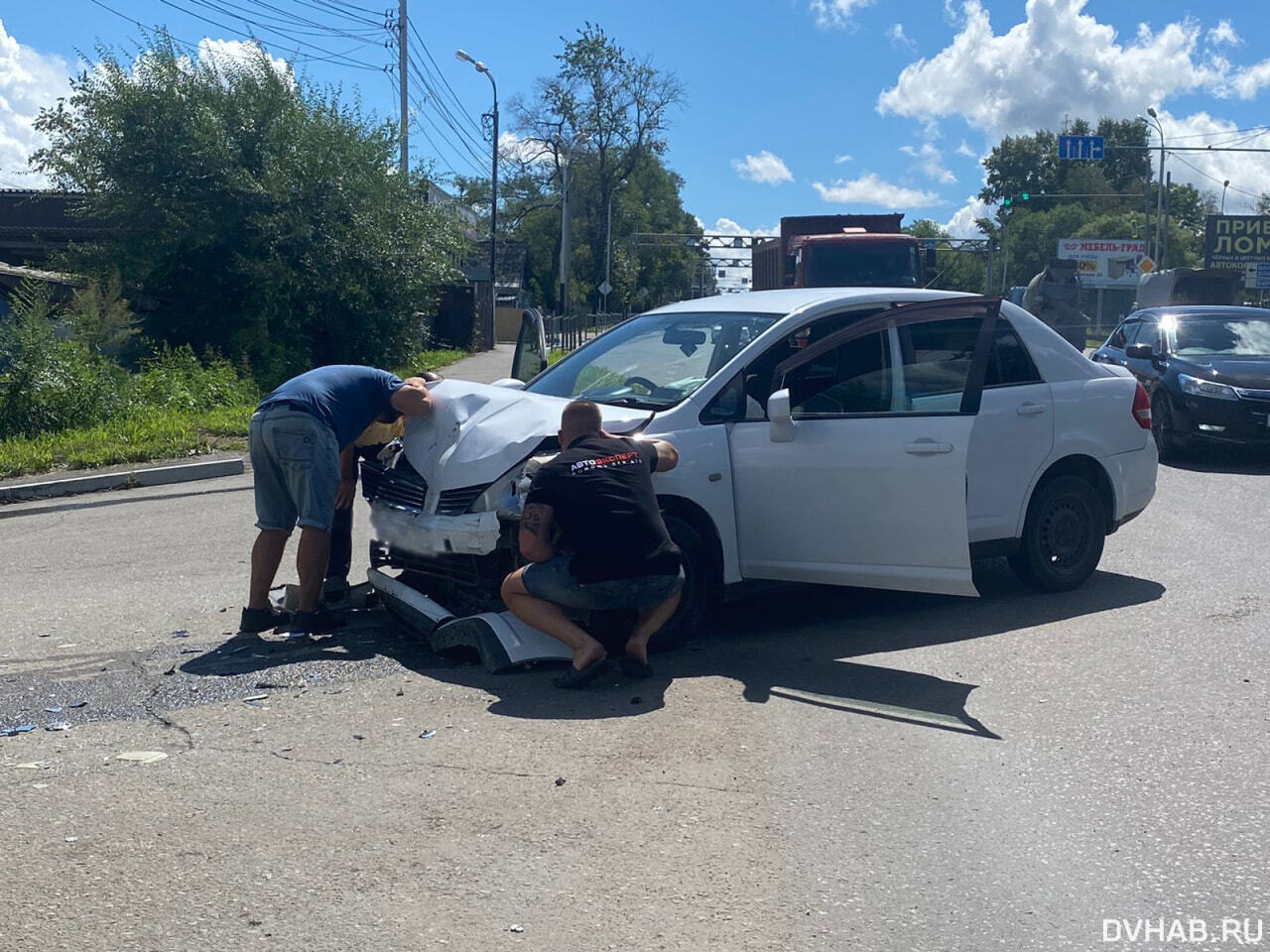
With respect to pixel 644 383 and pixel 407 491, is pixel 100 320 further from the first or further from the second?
pixel 644 383

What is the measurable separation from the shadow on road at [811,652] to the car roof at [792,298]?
1599mm

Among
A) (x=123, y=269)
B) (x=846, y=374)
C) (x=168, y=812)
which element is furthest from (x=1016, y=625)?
(x=123, y=269)

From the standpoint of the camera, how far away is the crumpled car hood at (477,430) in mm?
6254

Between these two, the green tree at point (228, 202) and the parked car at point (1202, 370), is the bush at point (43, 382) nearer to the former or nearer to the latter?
the green tree at point (228, 202)

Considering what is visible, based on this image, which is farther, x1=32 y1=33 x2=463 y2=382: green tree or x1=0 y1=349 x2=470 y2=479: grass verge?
x1=32 y1=33 x2=463 y2=382: green tree

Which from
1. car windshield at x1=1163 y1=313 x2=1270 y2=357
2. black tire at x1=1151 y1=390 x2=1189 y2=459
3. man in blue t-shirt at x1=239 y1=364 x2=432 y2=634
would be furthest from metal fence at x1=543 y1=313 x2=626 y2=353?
man in blue t-shirt at x1=239 y1=364 x2=432 y2=634

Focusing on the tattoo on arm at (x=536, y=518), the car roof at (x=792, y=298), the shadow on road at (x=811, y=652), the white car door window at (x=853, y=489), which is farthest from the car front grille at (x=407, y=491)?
the car roof at (x=792, y=298)

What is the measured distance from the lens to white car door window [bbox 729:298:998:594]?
6.44 metres

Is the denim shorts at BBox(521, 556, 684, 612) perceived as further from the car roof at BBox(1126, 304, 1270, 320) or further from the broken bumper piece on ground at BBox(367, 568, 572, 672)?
the car roof at BBox(1126, 304, 1270, 320)

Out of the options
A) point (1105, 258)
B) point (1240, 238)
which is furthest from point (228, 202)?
point (1105, 258)

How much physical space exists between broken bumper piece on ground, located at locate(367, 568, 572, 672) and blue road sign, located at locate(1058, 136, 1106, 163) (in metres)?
38.6

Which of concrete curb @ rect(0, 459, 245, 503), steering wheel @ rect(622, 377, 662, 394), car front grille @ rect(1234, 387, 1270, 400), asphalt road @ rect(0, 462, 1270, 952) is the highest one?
steering wheel @ rect(622, 377, 662, 394)

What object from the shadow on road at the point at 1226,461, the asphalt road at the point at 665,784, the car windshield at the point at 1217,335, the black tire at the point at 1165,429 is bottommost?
the asphalt road at the point at 665,784

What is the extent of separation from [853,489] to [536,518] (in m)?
1.75
